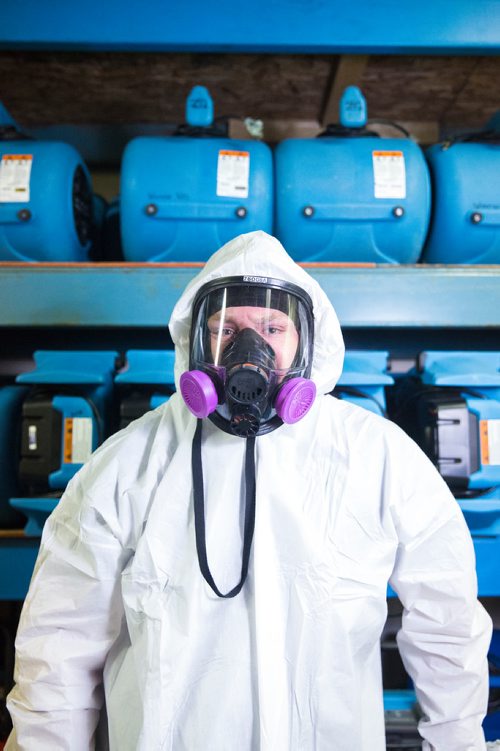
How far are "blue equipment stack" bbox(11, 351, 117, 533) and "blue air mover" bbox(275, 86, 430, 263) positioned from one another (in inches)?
32.6

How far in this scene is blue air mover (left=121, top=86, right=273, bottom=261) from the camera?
150 cm

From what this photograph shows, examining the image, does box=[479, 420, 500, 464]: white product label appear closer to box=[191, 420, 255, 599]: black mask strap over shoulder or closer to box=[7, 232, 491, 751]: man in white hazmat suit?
box=[7, 232, 491, 751]: man in white hazmat suit

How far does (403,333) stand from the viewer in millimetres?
1991

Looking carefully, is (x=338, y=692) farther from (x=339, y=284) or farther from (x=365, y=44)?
(x=365, y=44)

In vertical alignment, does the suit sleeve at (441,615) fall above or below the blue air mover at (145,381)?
below

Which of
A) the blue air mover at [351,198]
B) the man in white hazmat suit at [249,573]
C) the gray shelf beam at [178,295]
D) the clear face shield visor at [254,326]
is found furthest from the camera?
the blue air mover at [351,198]

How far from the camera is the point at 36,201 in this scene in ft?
4.94

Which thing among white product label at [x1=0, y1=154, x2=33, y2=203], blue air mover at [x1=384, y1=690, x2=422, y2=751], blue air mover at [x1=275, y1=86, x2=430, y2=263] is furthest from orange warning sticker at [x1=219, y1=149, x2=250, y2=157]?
blue air mover at [x1=384, y1=690, x2=422, y2=751]

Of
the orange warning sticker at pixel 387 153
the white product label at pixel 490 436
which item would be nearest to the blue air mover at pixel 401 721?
the white product label at pixel 490 436

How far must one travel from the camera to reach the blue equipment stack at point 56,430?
143 centimetres

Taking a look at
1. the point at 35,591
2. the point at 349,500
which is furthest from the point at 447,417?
the point at 35,591

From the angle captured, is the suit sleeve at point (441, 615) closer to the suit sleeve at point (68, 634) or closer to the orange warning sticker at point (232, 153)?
the suit sleeve at point (68, 634)

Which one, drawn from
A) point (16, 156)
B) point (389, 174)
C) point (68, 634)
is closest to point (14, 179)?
point (16, 156)

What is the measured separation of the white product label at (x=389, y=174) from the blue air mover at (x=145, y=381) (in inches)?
33.8
